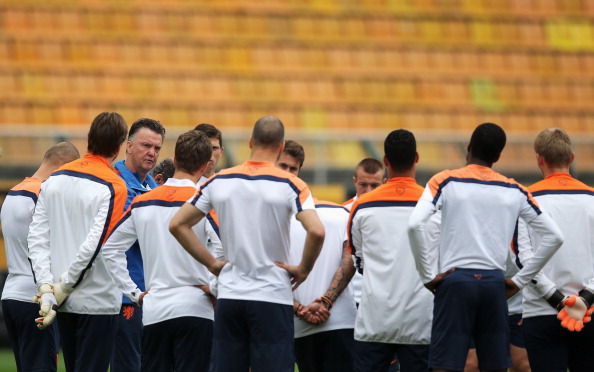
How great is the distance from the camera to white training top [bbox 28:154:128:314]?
652 cm

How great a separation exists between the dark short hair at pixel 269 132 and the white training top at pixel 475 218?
2.77 ft

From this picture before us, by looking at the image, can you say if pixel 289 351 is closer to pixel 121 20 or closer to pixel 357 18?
pixel 121 20

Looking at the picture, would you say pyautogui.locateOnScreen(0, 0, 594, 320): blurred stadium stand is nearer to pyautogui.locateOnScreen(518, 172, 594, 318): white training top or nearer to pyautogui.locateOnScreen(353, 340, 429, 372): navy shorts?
pyautogui.locateOnScreen(518, 172, 594, 318): white training top

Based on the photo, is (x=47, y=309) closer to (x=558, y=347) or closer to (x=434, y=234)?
(x=434, y=234)

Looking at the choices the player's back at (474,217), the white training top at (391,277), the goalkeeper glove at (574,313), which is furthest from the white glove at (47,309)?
the goalkeeper glove at (574,313)

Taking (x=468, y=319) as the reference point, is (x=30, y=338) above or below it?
below

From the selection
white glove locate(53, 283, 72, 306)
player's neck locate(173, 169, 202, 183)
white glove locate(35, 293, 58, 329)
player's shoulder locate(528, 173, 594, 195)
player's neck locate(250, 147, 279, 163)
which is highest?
player's neck locate(250, 147, 279, 163)

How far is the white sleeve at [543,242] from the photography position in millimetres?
6156

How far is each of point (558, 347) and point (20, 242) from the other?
3486 millimetres

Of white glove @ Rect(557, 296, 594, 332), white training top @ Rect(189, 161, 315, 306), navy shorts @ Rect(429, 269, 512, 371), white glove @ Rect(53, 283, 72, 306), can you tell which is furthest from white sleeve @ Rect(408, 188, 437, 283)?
white glove @ Rect(53, 283, 72, 306)

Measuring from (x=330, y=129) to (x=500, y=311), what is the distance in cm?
1329

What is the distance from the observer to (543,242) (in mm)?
6184

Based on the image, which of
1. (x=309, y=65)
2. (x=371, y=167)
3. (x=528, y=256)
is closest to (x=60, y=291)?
(x=371, y=167)

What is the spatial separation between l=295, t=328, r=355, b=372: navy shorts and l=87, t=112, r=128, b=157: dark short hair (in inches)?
64.5
